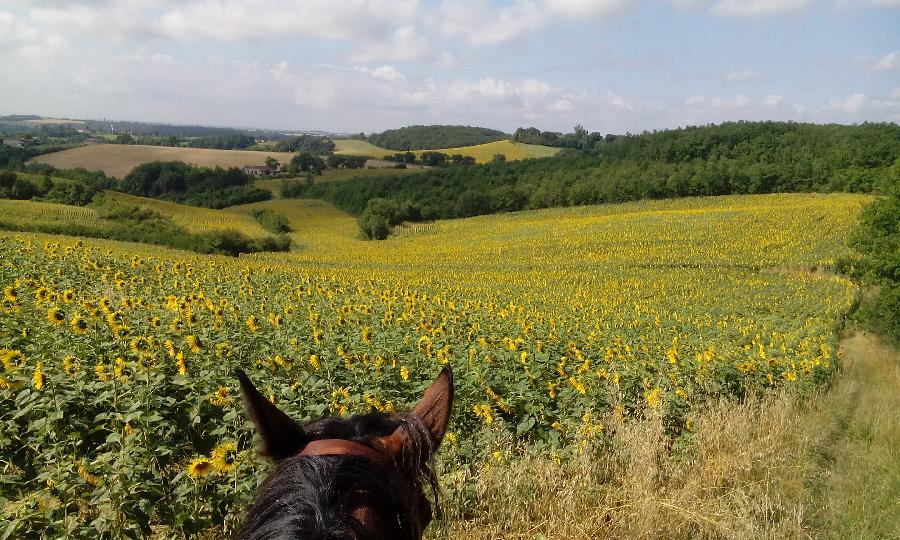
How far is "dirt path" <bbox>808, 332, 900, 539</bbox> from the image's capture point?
456cm

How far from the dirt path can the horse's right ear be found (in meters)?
4.73

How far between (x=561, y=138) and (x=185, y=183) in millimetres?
114089

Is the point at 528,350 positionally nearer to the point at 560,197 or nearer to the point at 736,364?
the point at 736,364

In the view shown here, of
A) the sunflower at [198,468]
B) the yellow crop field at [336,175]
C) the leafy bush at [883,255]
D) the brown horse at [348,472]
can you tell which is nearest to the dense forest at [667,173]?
the yellow crop field at [336,175]

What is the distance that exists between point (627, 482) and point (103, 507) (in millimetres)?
3665

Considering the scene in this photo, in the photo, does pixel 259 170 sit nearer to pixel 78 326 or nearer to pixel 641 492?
pixel 78 326

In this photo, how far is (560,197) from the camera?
234 ft

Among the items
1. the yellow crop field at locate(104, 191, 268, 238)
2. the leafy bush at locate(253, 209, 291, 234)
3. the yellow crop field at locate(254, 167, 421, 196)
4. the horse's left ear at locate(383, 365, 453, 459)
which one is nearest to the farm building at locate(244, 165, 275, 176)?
the yellow crop field at locate(254, 167, 421, 196)

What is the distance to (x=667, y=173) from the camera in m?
67.9

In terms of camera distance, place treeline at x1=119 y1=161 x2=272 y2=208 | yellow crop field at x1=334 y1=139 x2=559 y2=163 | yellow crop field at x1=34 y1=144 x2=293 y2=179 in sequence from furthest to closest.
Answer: yellow crop field at x1=334 y1=139 x2=559 y2=163, yellow crop field at x1=34 y1=144 x2=293 y2=179, treeline at x1=119 y1=161 x2=272 y2=208

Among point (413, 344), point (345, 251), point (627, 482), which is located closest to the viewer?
point (627, 482)

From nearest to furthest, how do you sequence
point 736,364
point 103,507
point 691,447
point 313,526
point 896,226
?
1. point 313,526
2. point 103,507
3. point 691,447
4. point 736,364
5. point 896,226

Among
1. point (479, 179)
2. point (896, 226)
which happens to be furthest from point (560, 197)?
point (896, 226)

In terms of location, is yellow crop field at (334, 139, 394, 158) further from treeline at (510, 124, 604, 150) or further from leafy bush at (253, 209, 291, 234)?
leafy bush at (253, 209, 291, 234)
